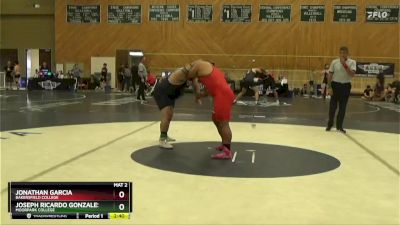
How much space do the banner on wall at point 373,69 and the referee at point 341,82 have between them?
17064 mm

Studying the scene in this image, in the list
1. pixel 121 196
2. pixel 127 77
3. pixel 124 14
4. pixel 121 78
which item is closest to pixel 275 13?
pixel 124 14

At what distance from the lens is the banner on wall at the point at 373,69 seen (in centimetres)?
2550

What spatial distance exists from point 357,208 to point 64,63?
27156mm

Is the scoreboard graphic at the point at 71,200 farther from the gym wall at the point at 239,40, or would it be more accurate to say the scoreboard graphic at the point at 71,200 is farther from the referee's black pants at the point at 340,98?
the gym wall at the point at 239,40

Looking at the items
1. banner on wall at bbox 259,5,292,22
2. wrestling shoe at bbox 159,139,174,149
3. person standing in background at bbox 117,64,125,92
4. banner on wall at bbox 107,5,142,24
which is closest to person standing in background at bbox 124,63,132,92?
person standing in background at bbox 117,64,125,92

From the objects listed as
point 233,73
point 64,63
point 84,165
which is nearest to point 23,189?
point 84,165

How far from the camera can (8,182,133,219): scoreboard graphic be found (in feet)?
9.41

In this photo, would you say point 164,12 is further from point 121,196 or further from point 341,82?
point 121,196

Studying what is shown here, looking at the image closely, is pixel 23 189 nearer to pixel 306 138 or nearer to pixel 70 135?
pixel 70 135

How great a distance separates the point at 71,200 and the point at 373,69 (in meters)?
25.1

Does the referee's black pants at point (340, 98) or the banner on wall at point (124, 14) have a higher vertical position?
the banner on wall at point (124, 14)

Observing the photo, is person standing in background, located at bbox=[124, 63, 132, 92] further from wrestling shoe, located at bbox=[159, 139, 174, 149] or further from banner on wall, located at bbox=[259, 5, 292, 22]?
wrestling shoe, located at bbox=[159, 139, 174, 149]

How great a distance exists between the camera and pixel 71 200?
2.88m

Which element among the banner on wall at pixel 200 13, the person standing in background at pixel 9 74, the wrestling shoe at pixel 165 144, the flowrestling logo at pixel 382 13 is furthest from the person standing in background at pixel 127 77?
the wrestling shoe at pixel 165 144
